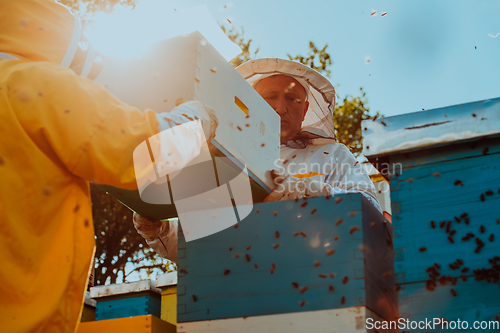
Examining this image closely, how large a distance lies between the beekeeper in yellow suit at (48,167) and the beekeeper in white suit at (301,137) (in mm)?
1476

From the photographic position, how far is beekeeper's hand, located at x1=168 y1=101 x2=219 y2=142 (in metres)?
1.84

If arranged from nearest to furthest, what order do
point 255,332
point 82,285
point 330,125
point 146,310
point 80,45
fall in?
point 82,285 → point 80,45 → point 255,332 → point 146,310 → point 330,125

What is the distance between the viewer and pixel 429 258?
1.89 meters

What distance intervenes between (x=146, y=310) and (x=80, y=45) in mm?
2294

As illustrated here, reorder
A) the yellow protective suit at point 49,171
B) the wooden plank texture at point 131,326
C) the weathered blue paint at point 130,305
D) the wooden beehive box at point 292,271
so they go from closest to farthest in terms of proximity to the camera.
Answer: the yellow protective suit at point 49,171 < the wooden beehive box at point 292,271 < the wooden plank texture at point 131,326 < the weathered blue paint at point 130,305

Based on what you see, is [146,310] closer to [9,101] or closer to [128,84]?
[128,84]

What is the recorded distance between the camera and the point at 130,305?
3.71m

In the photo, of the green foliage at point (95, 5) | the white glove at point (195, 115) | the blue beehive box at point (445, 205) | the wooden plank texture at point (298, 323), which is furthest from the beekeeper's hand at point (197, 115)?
the green foliage at point (95, 5)

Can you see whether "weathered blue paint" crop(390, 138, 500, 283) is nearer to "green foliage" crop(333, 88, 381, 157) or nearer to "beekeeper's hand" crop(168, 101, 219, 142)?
"beekeeper's hand" crop(168, 101, 219, 142)

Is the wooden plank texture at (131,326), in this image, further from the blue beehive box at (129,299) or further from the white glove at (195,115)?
the blue beehive box at (129,299)

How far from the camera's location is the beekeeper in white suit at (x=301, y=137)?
11.4ft

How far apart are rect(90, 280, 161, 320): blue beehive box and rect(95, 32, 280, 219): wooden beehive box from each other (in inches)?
48.5

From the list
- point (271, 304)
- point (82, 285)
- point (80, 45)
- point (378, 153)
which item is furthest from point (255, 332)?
point (80, 45)

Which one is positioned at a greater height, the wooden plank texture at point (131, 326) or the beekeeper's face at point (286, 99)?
the beekeeper's face at point (286, 99)
